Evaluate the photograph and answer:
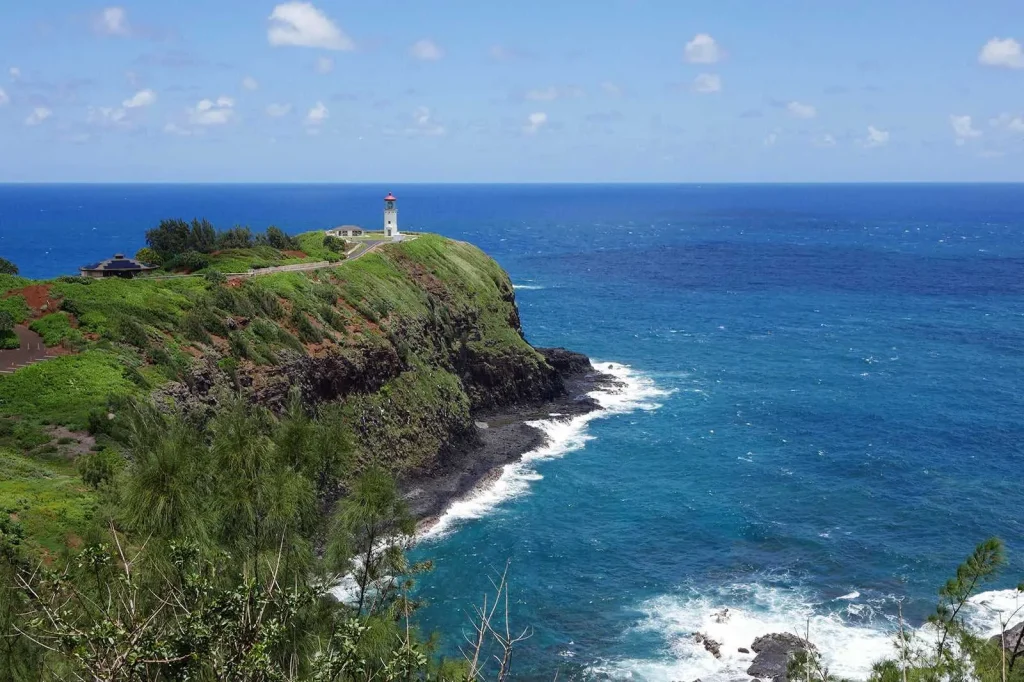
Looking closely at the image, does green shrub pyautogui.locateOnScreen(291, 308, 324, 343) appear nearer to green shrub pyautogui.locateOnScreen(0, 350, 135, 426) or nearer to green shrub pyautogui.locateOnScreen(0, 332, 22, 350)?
green shrub pyautogui.locateOnScreen(0, 350, 135, 426)

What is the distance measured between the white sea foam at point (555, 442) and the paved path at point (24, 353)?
2455 centimetres

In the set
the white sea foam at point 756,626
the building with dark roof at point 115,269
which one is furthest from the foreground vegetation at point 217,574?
the building with dark roof at point 115,269

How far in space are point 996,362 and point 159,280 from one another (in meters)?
84.2

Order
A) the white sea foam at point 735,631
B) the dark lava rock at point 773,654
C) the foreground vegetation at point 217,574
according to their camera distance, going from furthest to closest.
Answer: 1. the white sea foam at point 735,631
2. the dark lava rock at point 773,654
3. the foreground vegetation at point 217,574

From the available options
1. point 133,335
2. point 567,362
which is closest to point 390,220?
point 567,362

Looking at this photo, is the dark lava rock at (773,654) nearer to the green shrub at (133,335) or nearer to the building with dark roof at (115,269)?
the green shrub at (133,335)

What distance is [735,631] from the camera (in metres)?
41.0

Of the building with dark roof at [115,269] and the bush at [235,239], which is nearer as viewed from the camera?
the building with dark roof at [115,269]

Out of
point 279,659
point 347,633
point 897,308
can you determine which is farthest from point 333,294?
point 897,308

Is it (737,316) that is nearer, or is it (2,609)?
(2,609)

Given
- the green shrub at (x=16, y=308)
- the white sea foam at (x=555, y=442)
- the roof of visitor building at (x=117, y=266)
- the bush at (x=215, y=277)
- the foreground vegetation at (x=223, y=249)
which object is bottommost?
the white sea foam at (x=555, y=442)

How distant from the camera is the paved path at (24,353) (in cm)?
4450

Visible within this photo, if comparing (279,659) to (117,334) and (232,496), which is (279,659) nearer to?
(232,496)

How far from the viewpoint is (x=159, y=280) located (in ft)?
195
